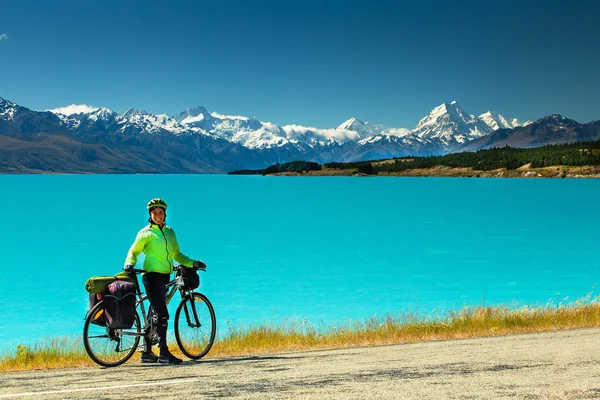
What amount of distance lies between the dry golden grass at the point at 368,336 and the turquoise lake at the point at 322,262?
5567 mm

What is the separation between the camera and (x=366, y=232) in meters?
82.0

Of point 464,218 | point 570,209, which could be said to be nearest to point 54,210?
point 464,218

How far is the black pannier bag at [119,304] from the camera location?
12516 mm

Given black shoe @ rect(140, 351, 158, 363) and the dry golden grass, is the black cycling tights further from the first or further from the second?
the dry golden grass

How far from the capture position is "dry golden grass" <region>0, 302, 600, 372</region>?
50.3 ft

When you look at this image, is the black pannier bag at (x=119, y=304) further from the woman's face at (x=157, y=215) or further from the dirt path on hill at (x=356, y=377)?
the woman's face at (x=157, y=215)

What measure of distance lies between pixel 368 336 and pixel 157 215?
8.33 m

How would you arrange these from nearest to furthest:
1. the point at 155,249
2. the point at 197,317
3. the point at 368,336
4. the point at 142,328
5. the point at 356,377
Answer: the point at 356,377 < the point at 155,249 < the point at 142,328 < the point at 197,317 < the point at 368,336

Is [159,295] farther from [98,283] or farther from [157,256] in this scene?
[98,283]

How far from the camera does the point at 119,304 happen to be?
1259 cm

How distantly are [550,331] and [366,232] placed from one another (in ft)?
210

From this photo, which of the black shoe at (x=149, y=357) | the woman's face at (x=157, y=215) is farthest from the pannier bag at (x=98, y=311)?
the woman's face at (x=157, y=215)

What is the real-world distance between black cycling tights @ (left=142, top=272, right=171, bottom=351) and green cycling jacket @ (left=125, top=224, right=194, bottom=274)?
0.13 m

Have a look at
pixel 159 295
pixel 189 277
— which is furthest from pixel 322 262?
pixel 159 295
